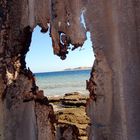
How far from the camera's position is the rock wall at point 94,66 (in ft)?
8.54

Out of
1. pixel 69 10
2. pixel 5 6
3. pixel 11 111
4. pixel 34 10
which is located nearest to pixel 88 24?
pixel 69 10

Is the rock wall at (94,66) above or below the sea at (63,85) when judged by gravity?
above

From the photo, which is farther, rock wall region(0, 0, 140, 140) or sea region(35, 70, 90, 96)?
sea region(35, 70, 90, 96)

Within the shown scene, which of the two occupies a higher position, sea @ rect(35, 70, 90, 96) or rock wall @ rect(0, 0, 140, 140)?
rock wall @ rect(0, 0, 140, 140)

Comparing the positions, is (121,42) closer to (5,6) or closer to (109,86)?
(109,86)

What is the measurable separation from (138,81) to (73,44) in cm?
60

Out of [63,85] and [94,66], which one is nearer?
[94,66]

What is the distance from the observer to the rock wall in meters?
2.60

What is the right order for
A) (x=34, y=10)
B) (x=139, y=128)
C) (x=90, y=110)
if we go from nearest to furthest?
1. (x=139, y=128)
2. (x=90, y=110)
3. (x=34, y=10)

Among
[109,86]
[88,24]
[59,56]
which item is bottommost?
[109,86]

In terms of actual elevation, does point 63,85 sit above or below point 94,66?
below

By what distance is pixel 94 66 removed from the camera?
8.98ft

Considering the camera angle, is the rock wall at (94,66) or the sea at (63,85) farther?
the sea at (63,85)

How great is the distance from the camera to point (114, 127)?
2.65 metres
